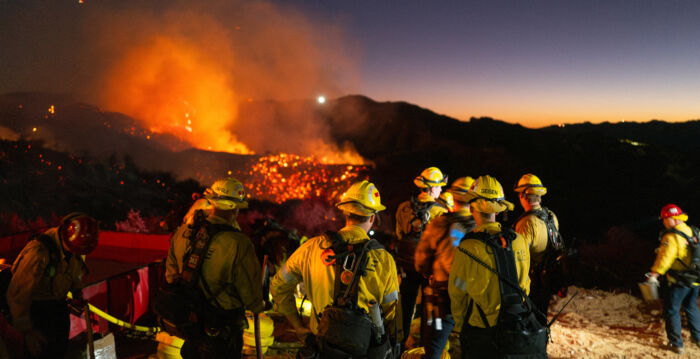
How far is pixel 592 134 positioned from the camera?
1510 inches

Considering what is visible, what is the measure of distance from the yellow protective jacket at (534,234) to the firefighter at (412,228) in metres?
1.02

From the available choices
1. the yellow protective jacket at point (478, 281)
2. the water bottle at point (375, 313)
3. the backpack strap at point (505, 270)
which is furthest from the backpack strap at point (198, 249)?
the backpack strap at point (505, 270)

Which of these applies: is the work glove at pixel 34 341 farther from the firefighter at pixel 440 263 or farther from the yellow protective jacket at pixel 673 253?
the yellow protective jacket at pixel 673 253

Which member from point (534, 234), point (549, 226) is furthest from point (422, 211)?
point (549, 226)

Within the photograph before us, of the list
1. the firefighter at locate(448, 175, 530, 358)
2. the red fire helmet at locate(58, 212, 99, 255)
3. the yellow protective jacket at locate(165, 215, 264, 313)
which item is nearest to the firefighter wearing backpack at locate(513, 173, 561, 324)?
the firefighter at locate(448, 175, 530, 358)

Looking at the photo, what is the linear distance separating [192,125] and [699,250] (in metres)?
29.3

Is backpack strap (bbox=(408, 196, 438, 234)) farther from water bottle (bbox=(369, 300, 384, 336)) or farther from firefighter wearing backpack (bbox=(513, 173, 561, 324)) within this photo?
water bottle (bbox=(369, 300, 384, 336))

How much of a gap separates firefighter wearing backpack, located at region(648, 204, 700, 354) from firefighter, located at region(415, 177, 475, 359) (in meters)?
3.19

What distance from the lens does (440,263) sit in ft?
13.1

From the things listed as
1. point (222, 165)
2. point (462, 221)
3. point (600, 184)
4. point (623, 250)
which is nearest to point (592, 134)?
point (600, 184)

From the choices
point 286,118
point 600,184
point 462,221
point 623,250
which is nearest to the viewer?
point 462,221

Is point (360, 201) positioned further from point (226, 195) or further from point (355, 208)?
point (226, 195)

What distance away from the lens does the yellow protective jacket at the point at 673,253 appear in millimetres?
5145

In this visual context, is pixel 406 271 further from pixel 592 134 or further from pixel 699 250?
pixel 592 134
